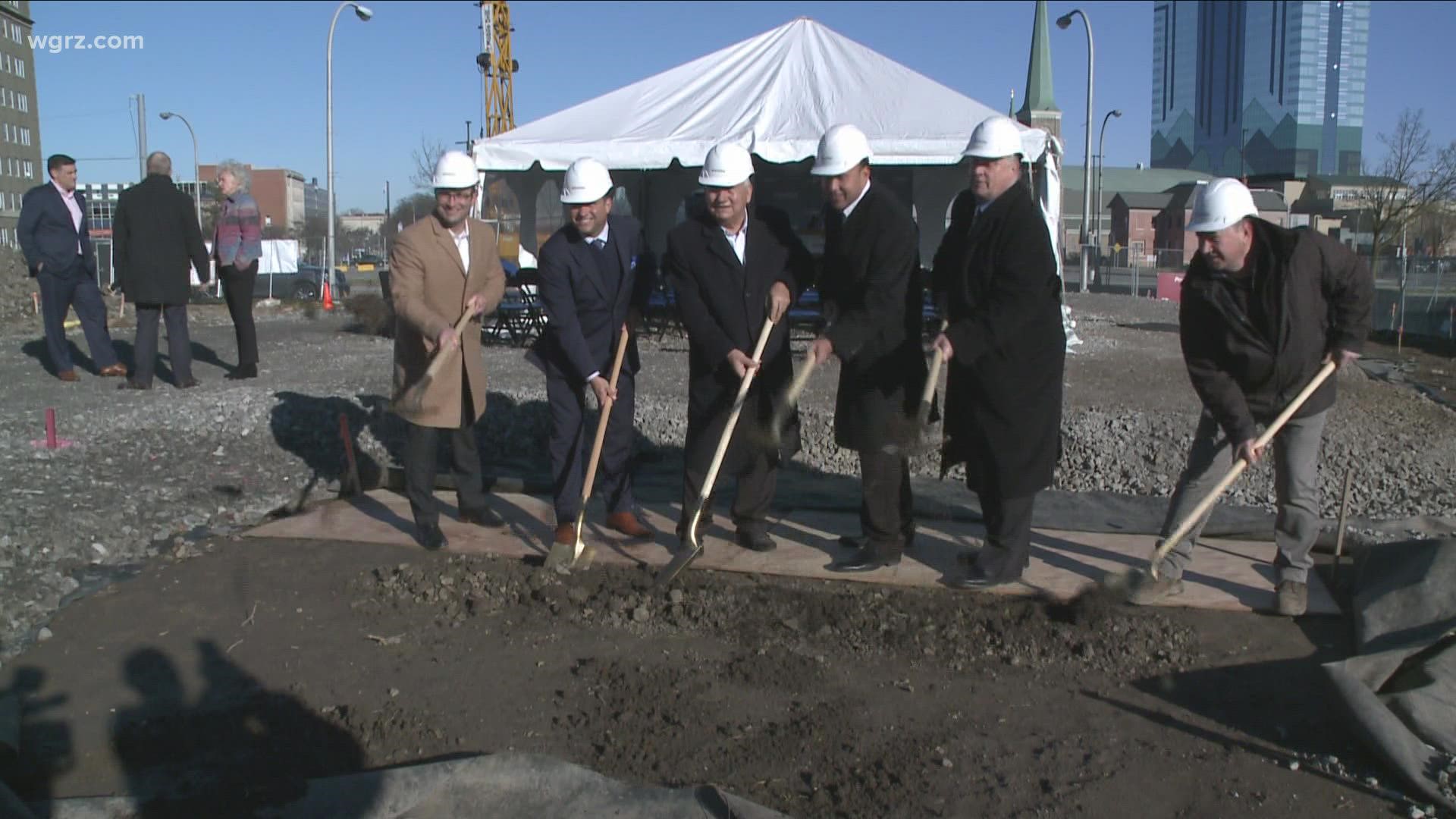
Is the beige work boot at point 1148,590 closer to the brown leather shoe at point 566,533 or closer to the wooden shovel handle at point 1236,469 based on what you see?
the wooden shovel handle at point 1236,469

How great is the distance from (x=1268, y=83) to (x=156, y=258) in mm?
141457

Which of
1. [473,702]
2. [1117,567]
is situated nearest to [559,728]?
[473,702]

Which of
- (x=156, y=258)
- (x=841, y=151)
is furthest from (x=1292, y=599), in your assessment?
(x=156, y=258)

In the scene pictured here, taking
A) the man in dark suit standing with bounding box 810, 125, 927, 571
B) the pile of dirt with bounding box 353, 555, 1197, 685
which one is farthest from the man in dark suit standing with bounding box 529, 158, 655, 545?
the man in dark suit standing with bounding box 810, 125, 927, 571

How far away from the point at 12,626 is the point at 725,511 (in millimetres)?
3281

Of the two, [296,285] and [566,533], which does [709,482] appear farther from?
[296,285]

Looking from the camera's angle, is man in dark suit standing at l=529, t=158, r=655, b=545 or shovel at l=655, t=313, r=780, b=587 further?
man in dark suit standing at l=529, t=158, r=655, b=545

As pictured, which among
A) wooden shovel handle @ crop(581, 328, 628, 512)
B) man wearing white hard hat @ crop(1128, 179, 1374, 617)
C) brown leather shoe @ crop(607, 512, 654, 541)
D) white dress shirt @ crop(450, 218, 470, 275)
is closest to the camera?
man wearing white hard hat @ crop(1128, 179, 1374, 617)

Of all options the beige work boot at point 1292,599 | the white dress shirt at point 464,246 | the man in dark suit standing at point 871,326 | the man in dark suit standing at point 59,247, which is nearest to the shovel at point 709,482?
the man in dark suit standing at point 871,326

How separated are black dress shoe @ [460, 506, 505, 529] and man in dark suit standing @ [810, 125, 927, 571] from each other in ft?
6.20

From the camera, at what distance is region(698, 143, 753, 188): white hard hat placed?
4988mm

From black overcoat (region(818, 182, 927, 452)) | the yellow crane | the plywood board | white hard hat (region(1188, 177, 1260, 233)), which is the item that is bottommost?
the plywood board

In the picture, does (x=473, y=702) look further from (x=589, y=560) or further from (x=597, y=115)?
(x=597, y=115)

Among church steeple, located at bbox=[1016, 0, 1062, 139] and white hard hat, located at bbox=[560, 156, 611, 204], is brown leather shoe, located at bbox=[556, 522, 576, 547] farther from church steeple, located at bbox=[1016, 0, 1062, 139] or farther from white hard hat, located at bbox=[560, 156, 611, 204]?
church steeple, located at bbox=[1016, 0, 1062, 139]
